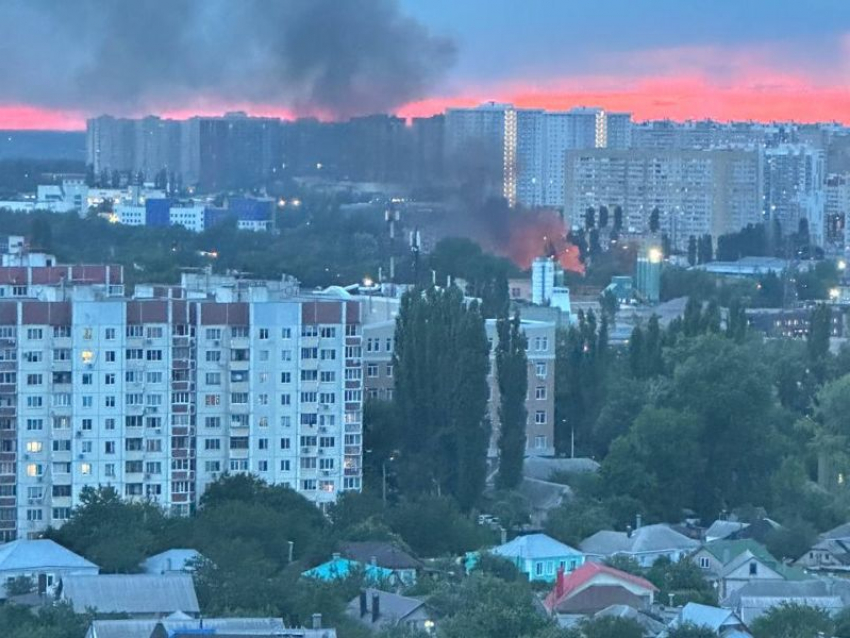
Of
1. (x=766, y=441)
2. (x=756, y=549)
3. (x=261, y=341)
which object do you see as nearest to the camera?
(x=756, y=549)

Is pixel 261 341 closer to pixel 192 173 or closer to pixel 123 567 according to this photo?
pixel 123 567

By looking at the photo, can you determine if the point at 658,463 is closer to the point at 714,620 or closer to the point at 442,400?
the point at 442,400

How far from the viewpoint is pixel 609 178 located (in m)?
47.2

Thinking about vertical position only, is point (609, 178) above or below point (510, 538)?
above

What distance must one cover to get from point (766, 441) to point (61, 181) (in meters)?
32.2

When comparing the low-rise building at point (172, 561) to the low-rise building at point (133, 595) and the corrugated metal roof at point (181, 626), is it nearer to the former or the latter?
the low-rise building at point (133, 595)

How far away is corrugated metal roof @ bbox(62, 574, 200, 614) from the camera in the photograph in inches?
552

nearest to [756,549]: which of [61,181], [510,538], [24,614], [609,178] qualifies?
[510,538]

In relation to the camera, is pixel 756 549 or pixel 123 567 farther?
pixel 756 549

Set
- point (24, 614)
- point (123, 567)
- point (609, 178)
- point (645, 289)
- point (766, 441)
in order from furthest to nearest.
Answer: point (609, 178) < point (645, 289) < point (766, 441) < point (123, 567) < point (24, 614)

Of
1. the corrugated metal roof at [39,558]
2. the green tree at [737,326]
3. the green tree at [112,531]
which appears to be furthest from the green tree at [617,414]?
the corrugated metal roof at [39,558]

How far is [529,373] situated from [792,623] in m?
6.77

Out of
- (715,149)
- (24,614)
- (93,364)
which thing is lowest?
(24,614)

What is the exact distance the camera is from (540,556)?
16453 mm
